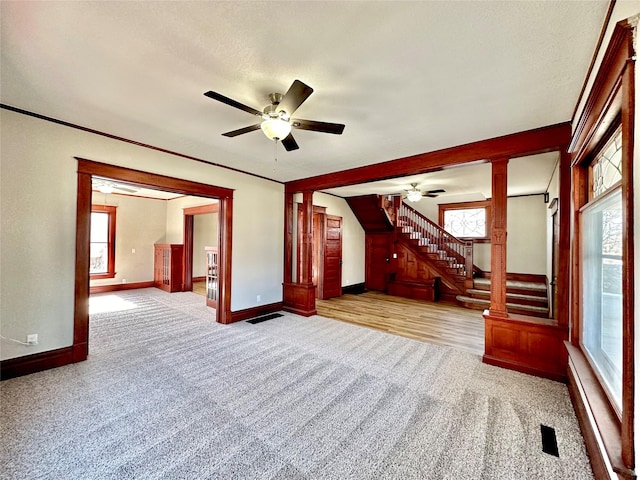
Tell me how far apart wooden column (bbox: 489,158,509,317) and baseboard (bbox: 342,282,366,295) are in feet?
15.0

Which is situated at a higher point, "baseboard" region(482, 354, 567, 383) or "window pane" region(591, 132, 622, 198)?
"window pane" region(591, 132, 622, 198)

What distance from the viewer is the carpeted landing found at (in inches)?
65.4

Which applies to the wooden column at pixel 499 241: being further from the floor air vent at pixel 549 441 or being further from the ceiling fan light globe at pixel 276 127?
the ceiling fan light globe at pixel 276 127

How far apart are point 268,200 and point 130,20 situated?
385 cm

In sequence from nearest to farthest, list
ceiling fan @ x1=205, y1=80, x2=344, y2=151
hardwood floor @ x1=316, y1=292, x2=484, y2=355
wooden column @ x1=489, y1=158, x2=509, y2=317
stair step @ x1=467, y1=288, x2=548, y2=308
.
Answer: ceiling fan @ x1=205, y1=80, x2=344, y2=151 → wooden column @ x1=489, y1=158, x2=509, y2=317 → hardwood floor @ x1=316, y1=292, x2=484, y2=355 → stair step @ x1=467, y1=288, x2=548, y2=308

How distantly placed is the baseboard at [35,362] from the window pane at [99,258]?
5.10 m

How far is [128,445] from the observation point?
5.96ft

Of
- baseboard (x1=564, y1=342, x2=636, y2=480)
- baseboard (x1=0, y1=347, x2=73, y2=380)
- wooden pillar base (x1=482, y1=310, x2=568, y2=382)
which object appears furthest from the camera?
wooden pillar base (x1=482, y1=310, x2=568, y2=382)

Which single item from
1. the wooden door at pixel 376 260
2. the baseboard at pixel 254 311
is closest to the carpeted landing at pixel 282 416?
the baseboard at pixel 254 311

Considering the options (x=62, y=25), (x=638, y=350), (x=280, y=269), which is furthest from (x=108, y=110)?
(x=638, y=350)

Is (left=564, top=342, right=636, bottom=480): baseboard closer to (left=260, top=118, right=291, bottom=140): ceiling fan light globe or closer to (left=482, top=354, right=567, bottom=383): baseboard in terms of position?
(left=482, top=354, right=567, bottom=383): baseboard

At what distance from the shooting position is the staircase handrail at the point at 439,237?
253 inches

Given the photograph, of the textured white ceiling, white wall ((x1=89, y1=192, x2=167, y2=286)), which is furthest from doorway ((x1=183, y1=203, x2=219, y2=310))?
the textured white ceiling

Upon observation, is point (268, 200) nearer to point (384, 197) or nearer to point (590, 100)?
point (384, 197)
